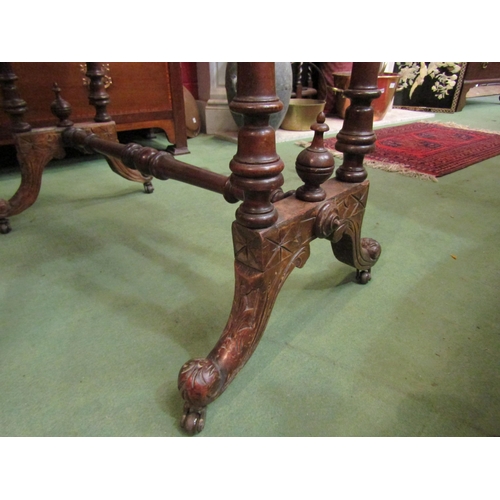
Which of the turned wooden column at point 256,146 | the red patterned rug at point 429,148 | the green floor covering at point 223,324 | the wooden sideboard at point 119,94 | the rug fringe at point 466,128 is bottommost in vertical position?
the rug fringe at point 466,128

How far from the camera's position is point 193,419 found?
1.71 feet

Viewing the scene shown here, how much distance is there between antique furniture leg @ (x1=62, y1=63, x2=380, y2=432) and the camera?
46 centimetres

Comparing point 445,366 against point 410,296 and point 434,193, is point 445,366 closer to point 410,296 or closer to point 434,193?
point 410,296

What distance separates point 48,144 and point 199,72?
1.61 metres

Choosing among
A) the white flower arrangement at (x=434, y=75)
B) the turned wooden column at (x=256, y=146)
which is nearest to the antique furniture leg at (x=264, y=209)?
the turned wooden column at (x=256, y=146)

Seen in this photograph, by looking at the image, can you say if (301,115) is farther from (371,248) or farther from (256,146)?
(256,146)

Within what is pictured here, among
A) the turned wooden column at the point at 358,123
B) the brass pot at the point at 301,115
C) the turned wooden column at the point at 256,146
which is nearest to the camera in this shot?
the turned wooden column at the point at 256,146

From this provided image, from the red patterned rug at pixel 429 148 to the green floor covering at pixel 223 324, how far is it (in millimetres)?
523

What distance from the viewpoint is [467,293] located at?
82cm

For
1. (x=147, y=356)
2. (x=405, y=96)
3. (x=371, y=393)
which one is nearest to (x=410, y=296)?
(x=371, y=393)

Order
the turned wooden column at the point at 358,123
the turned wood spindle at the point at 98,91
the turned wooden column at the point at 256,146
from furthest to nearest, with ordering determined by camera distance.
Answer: the turned wood spindle at the point at 98,91, the turned wooden column at the point at 358,123, the turned wooden column at the point at 256,146

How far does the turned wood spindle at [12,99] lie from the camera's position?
3.52 feet

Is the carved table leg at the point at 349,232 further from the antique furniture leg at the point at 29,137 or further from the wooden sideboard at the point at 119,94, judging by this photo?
the wooden sideboard at the point at 119,94

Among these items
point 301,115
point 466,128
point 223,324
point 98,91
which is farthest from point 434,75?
point 223,324
